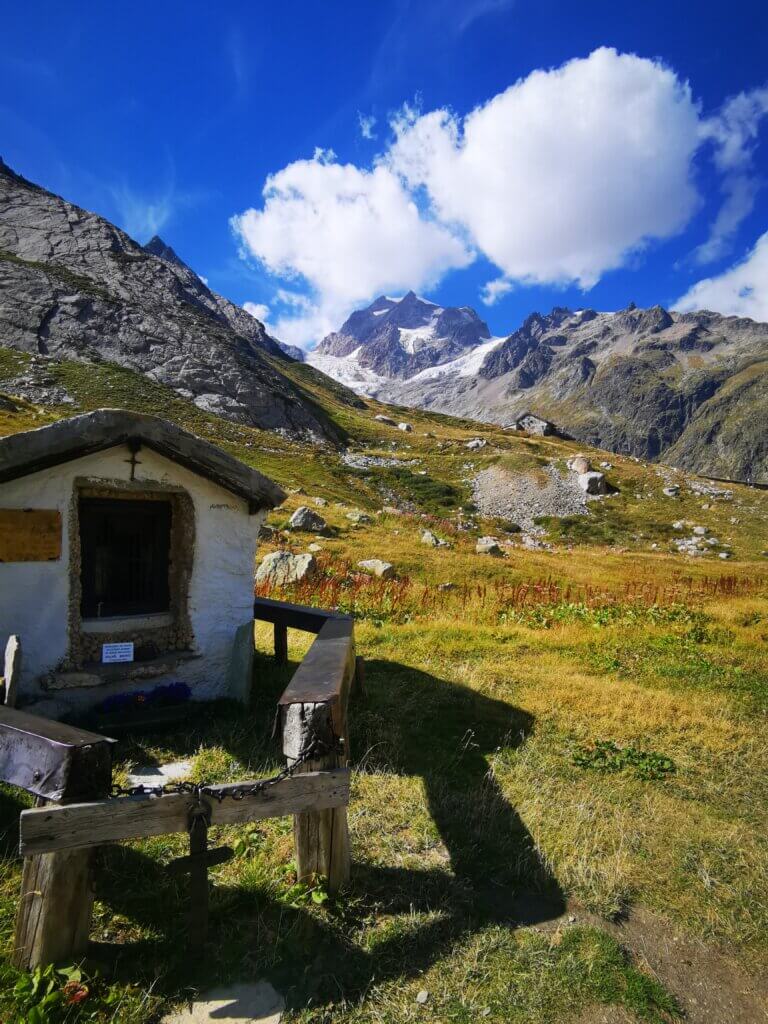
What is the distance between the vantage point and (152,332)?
259 feet

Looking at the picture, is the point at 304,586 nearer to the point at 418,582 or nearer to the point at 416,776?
the point at 418,582

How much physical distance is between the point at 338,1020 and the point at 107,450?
6064mm

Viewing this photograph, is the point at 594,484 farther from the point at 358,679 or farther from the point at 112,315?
the point at 112,315

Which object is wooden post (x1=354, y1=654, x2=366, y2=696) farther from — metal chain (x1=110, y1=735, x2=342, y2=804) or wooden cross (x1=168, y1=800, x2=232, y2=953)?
wooden cross (x1=168, y1=800, x2=232, y2=953)

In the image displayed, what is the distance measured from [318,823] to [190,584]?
4.15 meters

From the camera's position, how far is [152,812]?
3.32 metres

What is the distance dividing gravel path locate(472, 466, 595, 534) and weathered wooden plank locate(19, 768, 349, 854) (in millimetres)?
37798

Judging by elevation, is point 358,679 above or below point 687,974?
above

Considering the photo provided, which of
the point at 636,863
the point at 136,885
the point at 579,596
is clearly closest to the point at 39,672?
the point at 136,885

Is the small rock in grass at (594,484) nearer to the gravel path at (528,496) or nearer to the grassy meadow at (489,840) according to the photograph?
the gravel path at (528,496)

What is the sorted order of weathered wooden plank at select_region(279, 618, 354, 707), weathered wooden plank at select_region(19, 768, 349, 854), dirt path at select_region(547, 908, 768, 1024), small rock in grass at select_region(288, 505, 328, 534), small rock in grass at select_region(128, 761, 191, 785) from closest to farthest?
weathered wooden plank at select_region(19, 768, 349, 854), dirt path at select_region(547, 908, 768, 1024), weathered wooden plank at select_region(279, 618, 354, 707), small rock in grass at select_region(128, 761, 191, 785), small rock in grass at select_region(288, 505, 328, 534)

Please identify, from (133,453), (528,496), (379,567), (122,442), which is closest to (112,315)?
(528,496)

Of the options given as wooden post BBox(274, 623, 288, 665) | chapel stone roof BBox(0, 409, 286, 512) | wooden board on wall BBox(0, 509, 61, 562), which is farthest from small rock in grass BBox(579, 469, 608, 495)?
wooden board on wall BBox(0, 509, 61, 562)

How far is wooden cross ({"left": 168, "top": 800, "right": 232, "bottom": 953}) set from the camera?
11.3 ft
